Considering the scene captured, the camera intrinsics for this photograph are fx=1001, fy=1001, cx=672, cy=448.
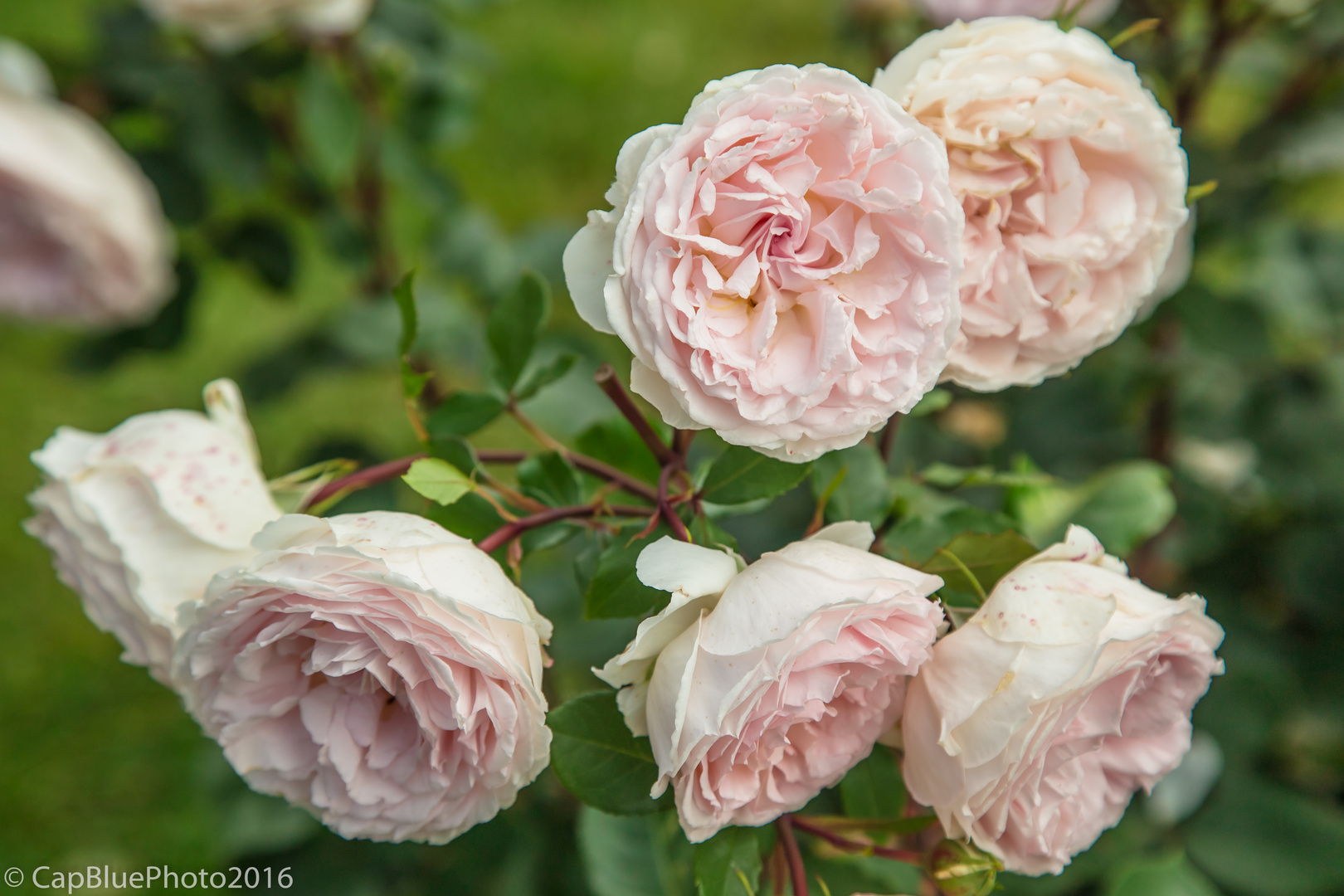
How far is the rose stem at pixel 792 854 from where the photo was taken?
1.96 feet

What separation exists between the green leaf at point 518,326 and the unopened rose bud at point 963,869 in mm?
426

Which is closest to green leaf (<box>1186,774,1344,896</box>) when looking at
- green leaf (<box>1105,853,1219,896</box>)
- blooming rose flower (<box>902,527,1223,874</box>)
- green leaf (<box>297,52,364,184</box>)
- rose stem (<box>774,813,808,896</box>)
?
green leaf (<box>1105,853,1219,896</box>)

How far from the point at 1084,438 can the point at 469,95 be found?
3.38ft

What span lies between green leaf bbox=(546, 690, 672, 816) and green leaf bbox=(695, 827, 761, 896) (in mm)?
38

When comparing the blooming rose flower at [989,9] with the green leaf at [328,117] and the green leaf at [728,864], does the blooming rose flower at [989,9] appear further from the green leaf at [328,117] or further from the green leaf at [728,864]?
the green leaf at [728,864]

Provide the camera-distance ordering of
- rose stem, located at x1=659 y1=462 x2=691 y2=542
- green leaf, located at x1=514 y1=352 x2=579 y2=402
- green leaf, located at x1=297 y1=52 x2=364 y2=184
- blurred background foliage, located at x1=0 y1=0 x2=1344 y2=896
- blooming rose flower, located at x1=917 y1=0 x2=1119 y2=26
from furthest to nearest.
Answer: green leaf, located at x1=297 y1=52 x2=364 y2=184, blooming rose flower, located at x1=917 y1=0 x2=1119 y2=26, blurred background foliage, located at x1=0 y1=0 x2=1344 y2=896, green leaf, located at x1=514 y1=352 x2=579 y2=402, rose stem, located at x1=659 y1=462 x2=691 y2=542

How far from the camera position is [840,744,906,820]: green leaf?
0.69 meters

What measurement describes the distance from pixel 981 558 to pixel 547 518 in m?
0.27

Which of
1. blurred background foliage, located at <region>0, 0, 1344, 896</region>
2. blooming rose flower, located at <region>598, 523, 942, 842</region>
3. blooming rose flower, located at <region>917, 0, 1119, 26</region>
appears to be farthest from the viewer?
blooming rose flower, located at <region>917, 0, 1119, 26</region>

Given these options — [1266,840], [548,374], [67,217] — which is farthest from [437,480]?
[1266,840]

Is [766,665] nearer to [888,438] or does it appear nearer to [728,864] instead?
[728,864]

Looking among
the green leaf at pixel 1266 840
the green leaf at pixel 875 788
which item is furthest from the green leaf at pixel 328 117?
the green leaf at pixel 1266 840

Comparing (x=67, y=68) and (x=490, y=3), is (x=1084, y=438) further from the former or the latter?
(x=67, y=68)

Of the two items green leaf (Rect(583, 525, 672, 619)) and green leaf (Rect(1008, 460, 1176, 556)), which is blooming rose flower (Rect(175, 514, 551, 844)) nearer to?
green leaf (Rect(583, 525, 672, 619))
